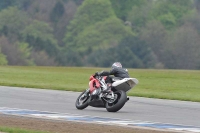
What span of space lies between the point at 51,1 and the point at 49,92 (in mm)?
140418

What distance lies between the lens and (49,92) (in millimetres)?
25500

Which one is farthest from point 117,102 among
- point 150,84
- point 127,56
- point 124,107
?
point 127,56

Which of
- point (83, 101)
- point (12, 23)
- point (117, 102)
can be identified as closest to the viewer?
point (117, 102)

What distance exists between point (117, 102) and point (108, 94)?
0.33 m

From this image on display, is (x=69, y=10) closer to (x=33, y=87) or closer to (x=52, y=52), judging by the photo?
(x=52, y=52)

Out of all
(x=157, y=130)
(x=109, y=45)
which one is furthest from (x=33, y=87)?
(x=109, y=45)

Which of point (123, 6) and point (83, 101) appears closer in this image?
point (83, 101)

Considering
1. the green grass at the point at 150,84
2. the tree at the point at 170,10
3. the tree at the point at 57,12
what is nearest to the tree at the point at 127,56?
the tree at the point at 170,10

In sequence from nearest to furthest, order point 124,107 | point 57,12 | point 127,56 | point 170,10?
point 124,107 < point 127,56 < point 170,10 < point 57,12

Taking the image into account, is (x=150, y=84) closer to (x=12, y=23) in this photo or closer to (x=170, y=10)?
(x=12, y=23)

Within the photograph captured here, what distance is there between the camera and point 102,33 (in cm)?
12619

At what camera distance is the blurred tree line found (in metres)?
109

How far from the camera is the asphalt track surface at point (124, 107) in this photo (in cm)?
1811

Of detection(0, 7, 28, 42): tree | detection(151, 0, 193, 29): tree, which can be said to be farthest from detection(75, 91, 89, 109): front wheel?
detection(151, 0, 193, 29): tree
